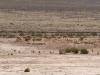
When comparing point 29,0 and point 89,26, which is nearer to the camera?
point 89,26

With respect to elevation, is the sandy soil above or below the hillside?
above

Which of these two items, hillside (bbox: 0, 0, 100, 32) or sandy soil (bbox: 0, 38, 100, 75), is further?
hillside (bbox: 0, 0, 100, 32)

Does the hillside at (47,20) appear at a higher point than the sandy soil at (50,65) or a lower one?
lower

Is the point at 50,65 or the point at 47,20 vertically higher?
the point at 50,65

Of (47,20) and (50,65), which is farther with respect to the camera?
(47,20)

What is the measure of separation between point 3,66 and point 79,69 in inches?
184

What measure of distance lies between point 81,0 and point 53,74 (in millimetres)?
125692

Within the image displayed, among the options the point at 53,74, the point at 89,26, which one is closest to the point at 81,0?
the point at 89,26

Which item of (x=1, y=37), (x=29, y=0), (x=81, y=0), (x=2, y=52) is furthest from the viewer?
(x=81, y=0)

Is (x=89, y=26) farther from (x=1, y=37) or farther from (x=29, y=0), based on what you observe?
(x=29, y=0)

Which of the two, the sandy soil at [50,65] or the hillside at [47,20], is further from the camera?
the hillside at [47,20]

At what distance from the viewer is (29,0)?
130 metres

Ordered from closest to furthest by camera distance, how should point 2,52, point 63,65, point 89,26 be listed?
point 63,65 → point 2,52 → point 89,26

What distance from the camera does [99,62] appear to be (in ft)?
79.5
